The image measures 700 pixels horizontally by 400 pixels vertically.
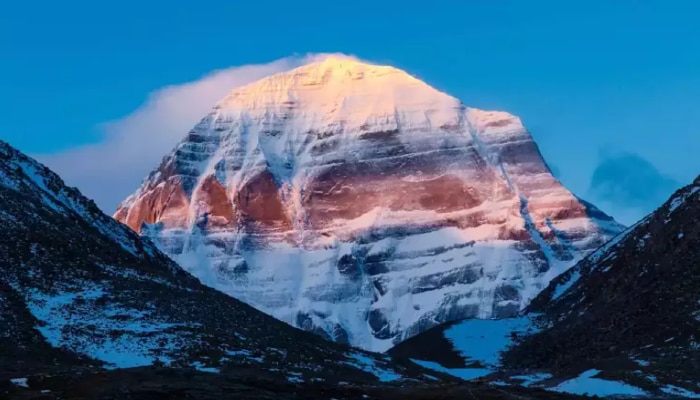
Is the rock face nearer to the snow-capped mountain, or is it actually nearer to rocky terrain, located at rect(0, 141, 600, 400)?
rocky terrain, located at rect(0, 141, 600, 400)

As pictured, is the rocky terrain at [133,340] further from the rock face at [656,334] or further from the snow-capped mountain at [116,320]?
the rock face at [656,334]

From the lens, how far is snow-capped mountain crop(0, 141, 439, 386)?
442ft

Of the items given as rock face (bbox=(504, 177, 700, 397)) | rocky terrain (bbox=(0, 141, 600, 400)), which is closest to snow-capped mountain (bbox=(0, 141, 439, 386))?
rocky terrain (bbox=(0, 141, 600, 400))

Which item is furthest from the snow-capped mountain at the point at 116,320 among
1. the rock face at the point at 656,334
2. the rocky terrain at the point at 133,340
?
the rock face at the point at 656,334

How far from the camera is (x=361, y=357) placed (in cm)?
17412

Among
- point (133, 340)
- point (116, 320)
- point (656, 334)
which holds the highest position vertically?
point (656, 334)

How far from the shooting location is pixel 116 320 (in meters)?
149

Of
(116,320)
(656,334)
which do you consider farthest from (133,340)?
(656,334)

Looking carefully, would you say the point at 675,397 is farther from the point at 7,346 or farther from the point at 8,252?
the point at 8,252

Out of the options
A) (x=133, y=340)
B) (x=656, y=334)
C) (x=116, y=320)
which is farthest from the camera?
(x=656, y=334)

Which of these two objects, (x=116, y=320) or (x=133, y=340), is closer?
(x=133, y=340)

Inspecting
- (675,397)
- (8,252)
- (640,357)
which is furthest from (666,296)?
(8,252)

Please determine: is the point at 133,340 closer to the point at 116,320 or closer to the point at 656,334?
the point at 116,320

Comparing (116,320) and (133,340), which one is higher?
(116,320)
